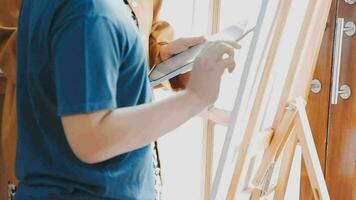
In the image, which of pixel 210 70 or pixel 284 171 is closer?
pixel 210 70

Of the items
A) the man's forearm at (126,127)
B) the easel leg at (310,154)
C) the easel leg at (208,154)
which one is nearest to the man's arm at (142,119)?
the man's forearm at (126,127)

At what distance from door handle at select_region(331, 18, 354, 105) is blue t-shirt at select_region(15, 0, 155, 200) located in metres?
1.06

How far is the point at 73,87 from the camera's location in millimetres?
645

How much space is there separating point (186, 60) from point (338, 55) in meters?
0.92

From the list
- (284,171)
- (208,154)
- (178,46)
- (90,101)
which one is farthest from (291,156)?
(208,154)

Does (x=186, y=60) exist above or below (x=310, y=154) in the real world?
above

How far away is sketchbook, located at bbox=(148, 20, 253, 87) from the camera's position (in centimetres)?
88

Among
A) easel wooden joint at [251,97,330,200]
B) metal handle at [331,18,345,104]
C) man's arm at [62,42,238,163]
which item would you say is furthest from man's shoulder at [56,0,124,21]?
metal handle at [331,18,345,104]

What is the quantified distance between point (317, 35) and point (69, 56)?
63cm

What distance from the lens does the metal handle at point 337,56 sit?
65.3 inches

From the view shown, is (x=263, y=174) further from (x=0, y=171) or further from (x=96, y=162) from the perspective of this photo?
(x=0, y=171)

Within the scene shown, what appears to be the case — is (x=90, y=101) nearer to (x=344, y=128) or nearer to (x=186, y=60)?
(x=186, y=60)

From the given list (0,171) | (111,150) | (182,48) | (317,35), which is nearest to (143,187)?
(111,150)

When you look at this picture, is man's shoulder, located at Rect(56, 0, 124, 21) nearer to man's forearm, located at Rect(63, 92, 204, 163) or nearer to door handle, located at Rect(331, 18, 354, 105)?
man's forearm, located at Rect(63, 92, 204, 163)
